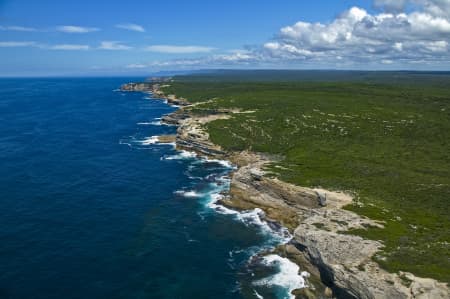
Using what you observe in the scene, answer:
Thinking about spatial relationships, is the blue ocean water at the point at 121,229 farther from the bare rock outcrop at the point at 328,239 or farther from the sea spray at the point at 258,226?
the bare rock outcrop at the point at 328,239

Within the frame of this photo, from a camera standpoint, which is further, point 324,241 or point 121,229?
point 121,229

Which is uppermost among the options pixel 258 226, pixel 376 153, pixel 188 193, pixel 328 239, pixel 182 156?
pixel 376 153

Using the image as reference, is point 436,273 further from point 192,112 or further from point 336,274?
point 192,112

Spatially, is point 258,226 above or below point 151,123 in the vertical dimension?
below

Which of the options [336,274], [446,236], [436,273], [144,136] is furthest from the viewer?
[144,136]

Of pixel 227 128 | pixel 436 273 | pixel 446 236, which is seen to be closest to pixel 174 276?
pixel 436 273

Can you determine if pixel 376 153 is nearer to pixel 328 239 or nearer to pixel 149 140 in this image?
pixel 328 239

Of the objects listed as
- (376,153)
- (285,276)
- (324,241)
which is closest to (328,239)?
(324,241)

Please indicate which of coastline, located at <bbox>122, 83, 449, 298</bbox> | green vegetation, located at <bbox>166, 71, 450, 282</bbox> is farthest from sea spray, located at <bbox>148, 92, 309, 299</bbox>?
green vegetation, located at <bbox>166, 71, 450, 282</bbox>
